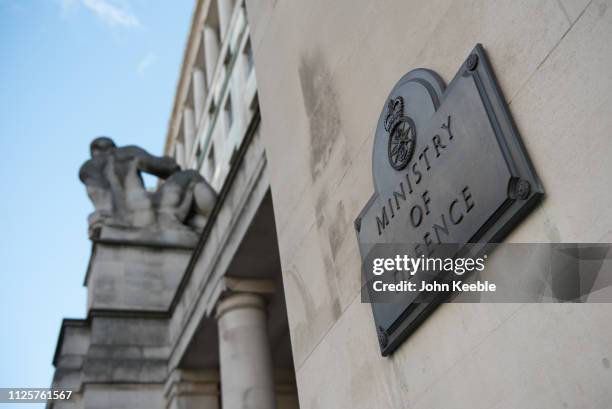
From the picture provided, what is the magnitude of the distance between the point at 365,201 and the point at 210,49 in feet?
142

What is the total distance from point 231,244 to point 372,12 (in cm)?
706

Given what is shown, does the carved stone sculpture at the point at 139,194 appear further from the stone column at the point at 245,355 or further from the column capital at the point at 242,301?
the stone column at the point at 245,355

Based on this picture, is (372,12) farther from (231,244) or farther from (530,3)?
(231,244)

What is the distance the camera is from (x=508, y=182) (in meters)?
4.09

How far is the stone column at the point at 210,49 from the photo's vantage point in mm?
46606

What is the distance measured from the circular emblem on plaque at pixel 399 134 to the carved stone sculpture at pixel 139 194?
1476 centimetres

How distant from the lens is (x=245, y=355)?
481 inches

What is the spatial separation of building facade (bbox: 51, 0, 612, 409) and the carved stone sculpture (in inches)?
213

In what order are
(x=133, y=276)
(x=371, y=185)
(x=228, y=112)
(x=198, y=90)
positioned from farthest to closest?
(x=198, y=90)
(x=228, y=112)
(x=133, y=276)
(x=371, y=185)
